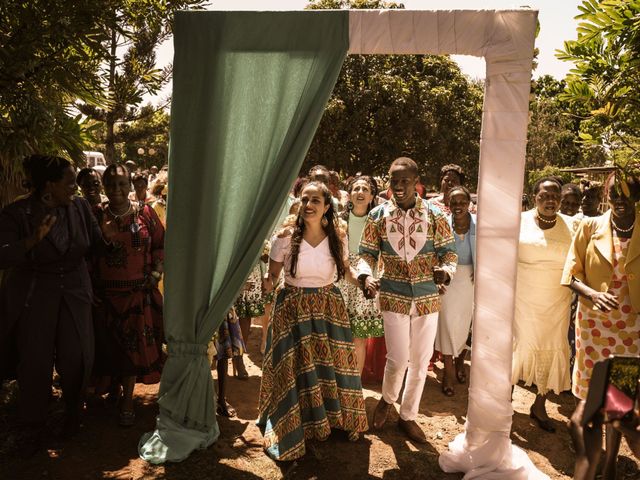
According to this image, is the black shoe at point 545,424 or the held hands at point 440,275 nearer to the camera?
the held hands at point 440,275

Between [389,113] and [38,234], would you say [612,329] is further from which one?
[389,113]

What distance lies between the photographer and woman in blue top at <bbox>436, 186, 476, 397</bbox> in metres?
5.40

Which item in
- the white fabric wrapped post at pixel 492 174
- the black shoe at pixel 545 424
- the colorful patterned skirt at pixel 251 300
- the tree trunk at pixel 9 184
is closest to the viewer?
the white fabric wrapped post at pixel 492 174

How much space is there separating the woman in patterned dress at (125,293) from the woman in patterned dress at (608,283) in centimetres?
322

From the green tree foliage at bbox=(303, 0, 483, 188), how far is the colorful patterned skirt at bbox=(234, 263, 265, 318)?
1234 centimetres

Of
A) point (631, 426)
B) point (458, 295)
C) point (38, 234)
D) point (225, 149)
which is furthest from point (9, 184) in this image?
point (631, 426)

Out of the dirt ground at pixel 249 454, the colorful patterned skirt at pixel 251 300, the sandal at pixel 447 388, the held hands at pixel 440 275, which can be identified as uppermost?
the held hands at pixel 440 275

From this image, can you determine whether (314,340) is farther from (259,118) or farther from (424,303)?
(259,118)

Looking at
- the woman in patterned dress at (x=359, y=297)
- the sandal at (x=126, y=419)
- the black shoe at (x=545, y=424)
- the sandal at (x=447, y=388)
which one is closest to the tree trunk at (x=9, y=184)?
the sandal at (x=126, y=419)

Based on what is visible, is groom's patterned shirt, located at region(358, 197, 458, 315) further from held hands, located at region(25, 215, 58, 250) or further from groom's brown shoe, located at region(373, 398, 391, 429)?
held hands, located at region(25, 215, 58, 250)

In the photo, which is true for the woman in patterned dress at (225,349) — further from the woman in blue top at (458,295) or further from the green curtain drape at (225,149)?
the woman in blue top at (458,295)

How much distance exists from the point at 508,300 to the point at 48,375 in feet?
10.5

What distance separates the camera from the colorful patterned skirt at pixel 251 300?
538 centimetres

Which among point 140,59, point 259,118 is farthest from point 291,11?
point 140,59
